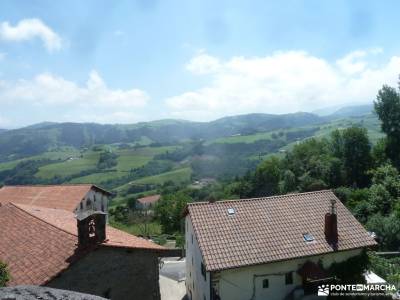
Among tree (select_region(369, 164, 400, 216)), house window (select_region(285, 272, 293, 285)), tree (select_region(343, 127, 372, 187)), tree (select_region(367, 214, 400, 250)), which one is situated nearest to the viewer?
house window (select_region(285, 272, 293, 285))

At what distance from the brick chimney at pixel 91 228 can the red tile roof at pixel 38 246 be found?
0.47 meters

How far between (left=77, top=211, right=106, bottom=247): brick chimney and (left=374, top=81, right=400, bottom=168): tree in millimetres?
56979

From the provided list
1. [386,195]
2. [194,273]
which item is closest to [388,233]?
[386,195]

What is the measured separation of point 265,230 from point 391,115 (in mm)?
49226

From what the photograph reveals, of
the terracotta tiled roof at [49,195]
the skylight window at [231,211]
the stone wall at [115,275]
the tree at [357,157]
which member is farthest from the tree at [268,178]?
the stone wall at [115,275]

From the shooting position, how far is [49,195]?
49.9m

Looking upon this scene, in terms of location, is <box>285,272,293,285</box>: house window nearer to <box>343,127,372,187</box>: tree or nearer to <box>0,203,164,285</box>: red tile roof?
<box>0,203,164,285</box>: red tile roof

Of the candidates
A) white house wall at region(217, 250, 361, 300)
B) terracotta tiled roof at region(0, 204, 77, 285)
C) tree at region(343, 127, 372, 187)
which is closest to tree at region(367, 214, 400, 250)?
white house wall at region(217, 250, 361, 300)

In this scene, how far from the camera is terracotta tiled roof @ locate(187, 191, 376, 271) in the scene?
2466cm

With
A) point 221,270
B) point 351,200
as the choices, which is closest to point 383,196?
point 351,200

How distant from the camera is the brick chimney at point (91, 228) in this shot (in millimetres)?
20922

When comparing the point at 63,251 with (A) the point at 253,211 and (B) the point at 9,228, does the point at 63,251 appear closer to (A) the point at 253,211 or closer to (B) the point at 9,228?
(B) the point at 9,228

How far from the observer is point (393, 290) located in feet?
80.7

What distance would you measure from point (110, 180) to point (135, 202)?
7490cm
